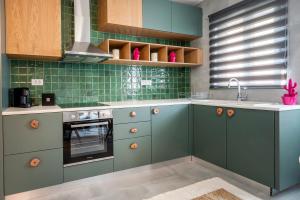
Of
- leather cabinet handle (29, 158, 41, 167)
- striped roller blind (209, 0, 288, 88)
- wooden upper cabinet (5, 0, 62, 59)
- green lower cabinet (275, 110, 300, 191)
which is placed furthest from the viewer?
striped roller blind (209, 0, 288, 88)

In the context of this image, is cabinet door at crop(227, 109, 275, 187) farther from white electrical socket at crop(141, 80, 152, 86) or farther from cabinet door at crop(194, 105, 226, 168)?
white electrical socket at crop(141, 80, 152, 86)

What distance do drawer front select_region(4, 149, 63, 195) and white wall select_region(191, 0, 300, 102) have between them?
223 cm

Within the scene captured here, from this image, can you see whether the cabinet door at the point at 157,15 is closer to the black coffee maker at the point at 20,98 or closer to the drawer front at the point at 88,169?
→ the black coffee maker at the point at 20,98

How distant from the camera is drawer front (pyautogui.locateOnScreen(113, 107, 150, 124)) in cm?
227

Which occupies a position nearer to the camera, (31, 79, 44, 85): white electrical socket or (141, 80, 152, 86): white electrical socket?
(31, 79, 44, 85): white electrical socket

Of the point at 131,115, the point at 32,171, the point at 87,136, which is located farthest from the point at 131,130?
the point at 32,171

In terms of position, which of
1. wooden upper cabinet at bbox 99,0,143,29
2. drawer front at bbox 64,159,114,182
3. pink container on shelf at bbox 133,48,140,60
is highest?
wooden upper cabinet at bbox 99,0,143,29

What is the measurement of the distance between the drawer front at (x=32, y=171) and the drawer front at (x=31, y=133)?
6 cm

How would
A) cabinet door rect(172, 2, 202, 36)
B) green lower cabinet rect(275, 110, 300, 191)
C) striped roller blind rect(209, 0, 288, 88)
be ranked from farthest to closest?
cabinet door rect(172, 2, 202, 36) < striped roller blind rect(209, 0, 288, 88) < green lower cabinet rect(275, 110, 300, 191)

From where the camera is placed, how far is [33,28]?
6.84 feet

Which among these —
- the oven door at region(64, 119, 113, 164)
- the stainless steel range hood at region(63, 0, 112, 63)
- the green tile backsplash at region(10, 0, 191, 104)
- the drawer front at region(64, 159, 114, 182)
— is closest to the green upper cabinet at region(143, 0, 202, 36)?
the green tile backsplash at region(10, 0, 191, 104)

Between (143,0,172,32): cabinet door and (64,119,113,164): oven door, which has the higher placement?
(143,0,172,32): cabinet door

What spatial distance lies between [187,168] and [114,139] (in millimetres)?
1004

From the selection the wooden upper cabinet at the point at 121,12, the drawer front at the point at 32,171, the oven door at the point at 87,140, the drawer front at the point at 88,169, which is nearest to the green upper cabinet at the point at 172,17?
the wooden upper cabinet at the point at 121,12
